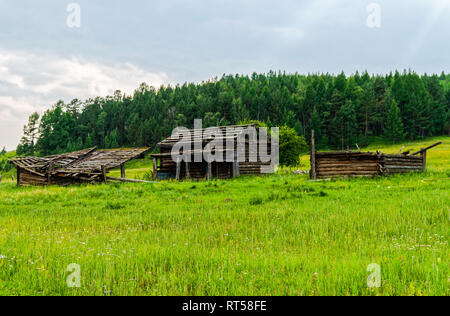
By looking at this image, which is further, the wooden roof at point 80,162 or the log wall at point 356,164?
the wooden roof at point 80,162

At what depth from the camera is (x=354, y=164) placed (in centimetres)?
2216

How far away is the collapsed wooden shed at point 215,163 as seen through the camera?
101 ft

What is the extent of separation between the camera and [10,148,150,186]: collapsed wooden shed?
85.9ft

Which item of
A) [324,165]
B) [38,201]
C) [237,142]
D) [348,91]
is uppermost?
[348,91]

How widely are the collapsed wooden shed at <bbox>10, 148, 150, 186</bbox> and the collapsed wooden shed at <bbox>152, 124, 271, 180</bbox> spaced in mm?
4470

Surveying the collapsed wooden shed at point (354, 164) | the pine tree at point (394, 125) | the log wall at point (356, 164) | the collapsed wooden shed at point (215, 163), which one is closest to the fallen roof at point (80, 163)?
the collapsed wooden shed at point (215, 163)

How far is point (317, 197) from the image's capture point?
12.8 metres

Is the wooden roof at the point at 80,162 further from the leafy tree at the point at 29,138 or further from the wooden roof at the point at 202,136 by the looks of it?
the leafy tree at the point at 29,138

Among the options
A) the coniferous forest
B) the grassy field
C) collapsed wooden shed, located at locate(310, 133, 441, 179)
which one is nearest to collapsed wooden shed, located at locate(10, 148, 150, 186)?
collapsed wooden shed, located at locate(310, 133, 441, 179)

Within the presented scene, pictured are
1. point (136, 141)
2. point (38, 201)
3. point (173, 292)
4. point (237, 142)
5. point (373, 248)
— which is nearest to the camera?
point (173, 292)

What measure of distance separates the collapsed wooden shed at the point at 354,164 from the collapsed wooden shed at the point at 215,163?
30.7 ft

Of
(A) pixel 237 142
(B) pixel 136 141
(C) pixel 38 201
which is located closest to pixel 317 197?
(C) pixel 38 201
